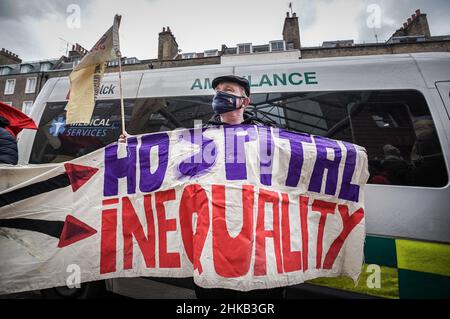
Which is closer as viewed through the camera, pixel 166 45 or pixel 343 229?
pixel 343 229

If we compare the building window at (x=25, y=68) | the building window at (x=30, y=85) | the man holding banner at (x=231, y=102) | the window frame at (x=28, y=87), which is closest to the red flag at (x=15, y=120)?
the man holding banner at (x=231, y=102)

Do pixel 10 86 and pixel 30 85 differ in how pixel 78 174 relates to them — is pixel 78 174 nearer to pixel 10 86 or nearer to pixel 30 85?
pixel 30 85

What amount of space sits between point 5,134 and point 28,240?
1.09 metres

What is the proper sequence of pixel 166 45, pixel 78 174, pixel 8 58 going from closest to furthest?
pixel 78 174, pixel 166 45, pixel 8 58

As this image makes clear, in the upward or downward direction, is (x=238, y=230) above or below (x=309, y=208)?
below

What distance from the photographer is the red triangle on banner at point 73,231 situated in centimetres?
201

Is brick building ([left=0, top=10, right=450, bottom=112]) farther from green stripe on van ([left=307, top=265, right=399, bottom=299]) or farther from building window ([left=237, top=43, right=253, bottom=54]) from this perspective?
green stripe on van ([left=307, top=265, right=399, bottom=299])

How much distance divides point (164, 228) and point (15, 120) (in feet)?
7.41

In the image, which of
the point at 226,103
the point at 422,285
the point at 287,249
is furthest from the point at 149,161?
the point at 422,285

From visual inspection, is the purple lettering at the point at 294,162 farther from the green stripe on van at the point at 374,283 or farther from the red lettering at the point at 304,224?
the green stripe on van at the point at 374,283

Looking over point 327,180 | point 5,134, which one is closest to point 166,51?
point 5,134

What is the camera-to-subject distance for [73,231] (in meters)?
2.04
